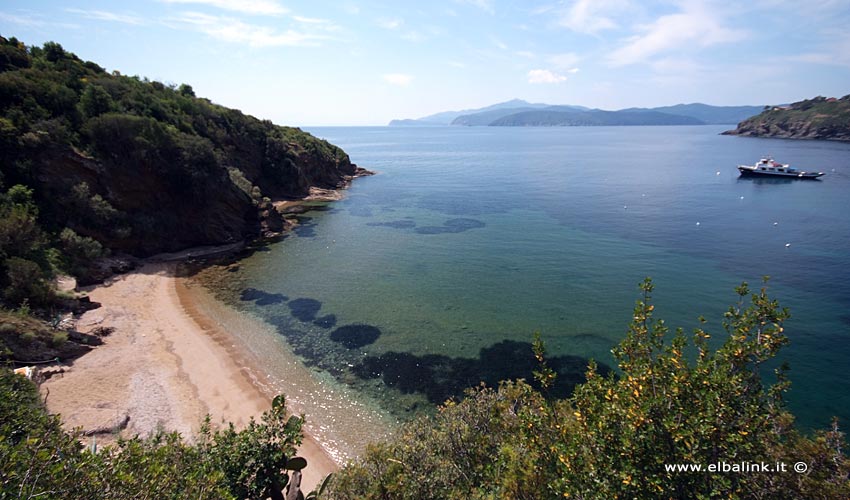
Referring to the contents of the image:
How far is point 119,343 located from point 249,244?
23.3 meters

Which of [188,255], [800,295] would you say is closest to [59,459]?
[188,255]

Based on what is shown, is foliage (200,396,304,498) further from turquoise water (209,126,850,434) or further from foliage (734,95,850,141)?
foliage (734,95,850,141)

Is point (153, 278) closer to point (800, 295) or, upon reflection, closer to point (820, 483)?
point (820, 483)

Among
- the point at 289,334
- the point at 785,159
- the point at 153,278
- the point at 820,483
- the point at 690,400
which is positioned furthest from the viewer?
the point at 785,159

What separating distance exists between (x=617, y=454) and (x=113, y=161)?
4720cm

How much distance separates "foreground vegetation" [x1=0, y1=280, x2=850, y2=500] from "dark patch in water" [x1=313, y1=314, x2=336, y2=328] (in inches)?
721

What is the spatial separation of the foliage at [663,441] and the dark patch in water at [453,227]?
42.9 metres

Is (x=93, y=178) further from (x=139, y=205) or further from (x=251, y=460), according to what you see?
(x=251, y=460)

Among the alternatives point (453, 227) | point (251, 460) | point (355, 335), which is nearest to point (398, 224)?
point (453, 227)

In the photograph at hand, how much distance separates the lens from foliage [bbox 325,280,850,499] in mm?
7090

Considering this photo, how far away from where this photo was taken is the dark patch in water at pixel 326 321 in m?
29.1

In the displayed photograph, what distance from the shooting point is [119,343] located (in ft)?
80.4

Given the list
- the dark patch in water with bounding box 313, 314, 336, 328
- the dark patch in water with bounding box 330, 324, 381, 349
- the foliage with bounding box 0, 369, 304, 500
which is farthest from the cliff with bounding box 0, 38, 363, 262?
the foliage with bounding box 0, 369, 304, 500

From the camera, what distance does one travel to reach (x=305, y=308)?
104 ft
